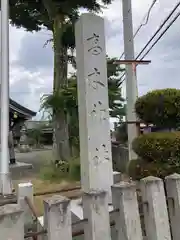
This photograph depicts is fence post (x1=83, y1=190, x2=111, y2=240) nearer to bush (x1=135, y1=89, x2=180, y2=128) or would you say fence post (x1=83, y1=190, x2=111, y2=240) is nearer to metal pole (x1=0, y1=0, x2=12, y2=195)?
bush (x1=135, y1=89, x2=180, y2=128)

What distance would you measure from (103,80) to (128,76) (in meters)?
3.85

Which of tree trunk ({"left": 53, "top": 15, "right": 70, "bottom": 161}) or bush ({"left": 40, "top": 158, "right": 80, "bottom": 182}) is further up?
tree trunk ({"left": 53, "top": 15, "right": 70, "bottom": 161})

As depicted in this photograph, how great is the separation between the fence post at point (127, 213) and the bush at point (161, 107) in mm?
2380

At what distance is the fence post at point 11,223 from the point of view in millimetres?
1465

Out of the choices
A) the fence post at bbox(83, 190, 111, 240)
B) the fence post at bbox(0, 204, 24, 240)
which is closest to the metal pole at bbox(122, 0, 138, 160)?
the fence post at bbox(83, 190, 111, 240)

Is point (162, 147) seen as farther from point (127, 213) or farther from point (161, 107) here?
point (127, 213)

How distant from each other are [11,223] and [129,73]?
6117mm

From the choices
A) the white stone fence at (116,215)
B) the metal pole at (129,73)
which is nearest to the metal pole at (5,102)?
the metal pole at (129,73)

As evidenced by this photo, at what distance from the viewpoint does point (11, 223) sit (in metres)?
1.48

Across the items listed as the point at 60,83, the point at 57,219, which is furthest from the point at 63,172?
the point at 57,219

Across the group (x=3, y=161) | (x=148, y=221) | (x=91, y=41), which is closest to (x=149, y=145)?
(x=91, y=41)

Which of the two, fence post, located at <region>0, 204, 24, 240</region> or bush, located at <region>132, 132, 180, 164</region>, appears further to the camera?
bush, located at <region>132, 132, 180, 164</region>

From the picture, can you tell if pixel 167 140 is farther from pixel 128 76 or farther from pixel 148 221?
pixel 128 76

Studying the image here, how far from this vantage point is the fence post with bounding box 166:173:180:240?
6.66ft
